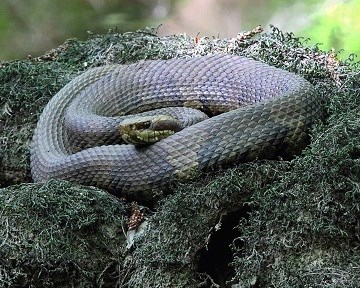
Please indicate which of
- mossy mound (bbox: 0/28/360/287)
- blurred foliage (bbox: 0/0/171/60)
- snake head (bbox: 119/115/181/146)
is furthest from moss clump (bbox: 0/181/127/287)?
blurred foliage (bbox: 0/0/171/60)

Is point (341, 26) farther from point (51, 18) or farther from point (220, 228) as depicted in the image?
point (51, 18)

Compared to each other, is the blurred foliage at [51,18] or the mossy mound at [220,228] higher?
the blurred foliage at [51,18]

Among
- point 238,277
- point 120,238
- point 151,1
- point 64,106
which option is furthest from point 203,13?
point 238,277

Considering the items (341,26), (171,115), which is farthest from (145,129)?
(341,26)

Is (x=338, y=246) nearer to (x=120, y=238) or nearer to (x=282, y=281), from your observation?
(x=282, y=281)

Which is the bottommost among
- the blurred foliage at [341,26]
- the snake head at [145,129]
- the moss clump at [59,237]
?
the moss clump at [59,237]

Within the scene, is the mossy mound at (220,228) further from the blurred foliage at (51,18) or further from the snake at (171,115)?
the blurred foliage at (51,18)

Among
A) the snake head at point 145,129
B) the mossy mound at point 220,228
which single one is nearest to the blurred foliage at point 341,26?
the mossy mound at point 220,228
